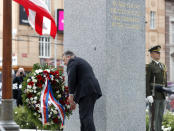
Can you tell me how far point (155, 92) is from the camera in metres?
9.80

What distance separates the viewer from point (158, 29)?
49.2 metres

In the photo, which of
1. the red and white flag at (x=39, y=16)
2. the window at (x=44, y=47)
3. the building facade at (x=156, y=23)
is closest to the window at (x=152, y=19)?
the building facade at (x=156, y=23)

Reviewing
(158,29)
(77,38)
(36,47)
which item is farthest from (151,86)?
(158,29)

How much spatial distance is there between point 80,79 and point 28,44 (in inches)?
1251

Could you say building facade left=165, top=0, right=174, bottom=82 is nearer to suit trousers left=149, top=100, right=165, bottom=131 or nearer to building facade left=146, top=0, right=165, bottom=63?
building facade left=146, top=0, right=165, bottom=63

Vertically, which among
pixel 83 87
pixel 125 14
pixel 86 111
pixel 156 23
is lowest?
pixel 86 111

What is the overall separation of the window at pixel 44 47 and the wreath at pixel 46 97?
32424 millimetres

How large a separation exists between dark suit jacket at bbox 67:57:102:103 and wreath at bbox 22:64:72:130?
0.62 m

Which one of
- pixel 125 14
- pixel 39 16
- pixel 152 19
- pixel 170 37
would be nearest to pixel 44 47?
pixel 152 19

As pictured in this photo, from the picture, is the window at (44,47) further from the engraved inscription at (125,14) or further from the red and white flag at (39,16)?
the engraved inscription at (125,14)

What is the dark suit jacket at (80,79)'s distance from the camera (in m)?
8.35

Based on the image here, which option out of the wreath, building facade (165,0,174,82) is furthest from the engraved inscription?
building facade (165,0,174,82)

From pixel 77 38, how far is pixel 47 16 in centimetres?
106

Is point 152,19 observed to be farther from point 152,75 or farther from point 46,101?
point 46,101
